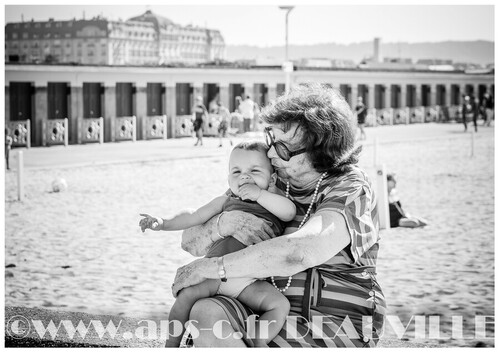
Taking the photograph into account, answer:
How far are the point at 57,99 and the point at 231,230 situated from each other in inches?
896

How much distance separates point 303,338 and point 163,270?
16.7ft

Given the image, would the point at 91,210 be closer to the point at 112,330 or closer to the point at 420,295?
the point at 420,295

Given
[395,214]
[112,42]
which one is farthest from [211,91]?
[395,214]

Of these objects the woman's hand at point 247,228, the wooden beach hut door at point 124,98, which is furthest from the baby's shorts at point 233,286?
the wooden beach hut door at point 124,98

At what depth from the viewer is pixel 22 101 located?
2392cm

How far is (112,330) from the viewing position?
4070mm

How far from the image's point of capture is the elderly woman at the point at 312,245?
2709 millimetres

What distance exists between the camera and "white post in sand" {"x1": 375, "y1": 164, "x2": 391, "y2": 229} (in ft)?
30.6

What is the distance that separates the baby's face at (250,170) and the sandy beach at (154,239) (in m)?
2.77

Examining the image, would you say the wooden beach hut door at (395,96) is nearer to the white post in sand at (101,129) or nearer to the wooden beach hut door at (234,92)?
the wooden beach hut door at (234,92)

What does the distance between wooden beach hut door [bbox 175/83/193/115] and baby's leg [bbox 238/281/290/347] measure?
87.4ft

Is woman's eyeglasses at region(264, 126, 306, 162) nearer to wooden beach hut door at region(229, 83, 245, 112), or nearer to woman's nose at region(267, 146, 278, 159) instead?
woman's nose at region(267, 146, 278, 159)

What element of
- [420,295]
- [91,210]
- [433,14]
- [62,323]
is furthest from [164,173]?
[62,323]

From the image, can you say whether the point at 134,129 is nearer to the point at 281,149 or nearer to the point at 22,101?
the point at 22,101
